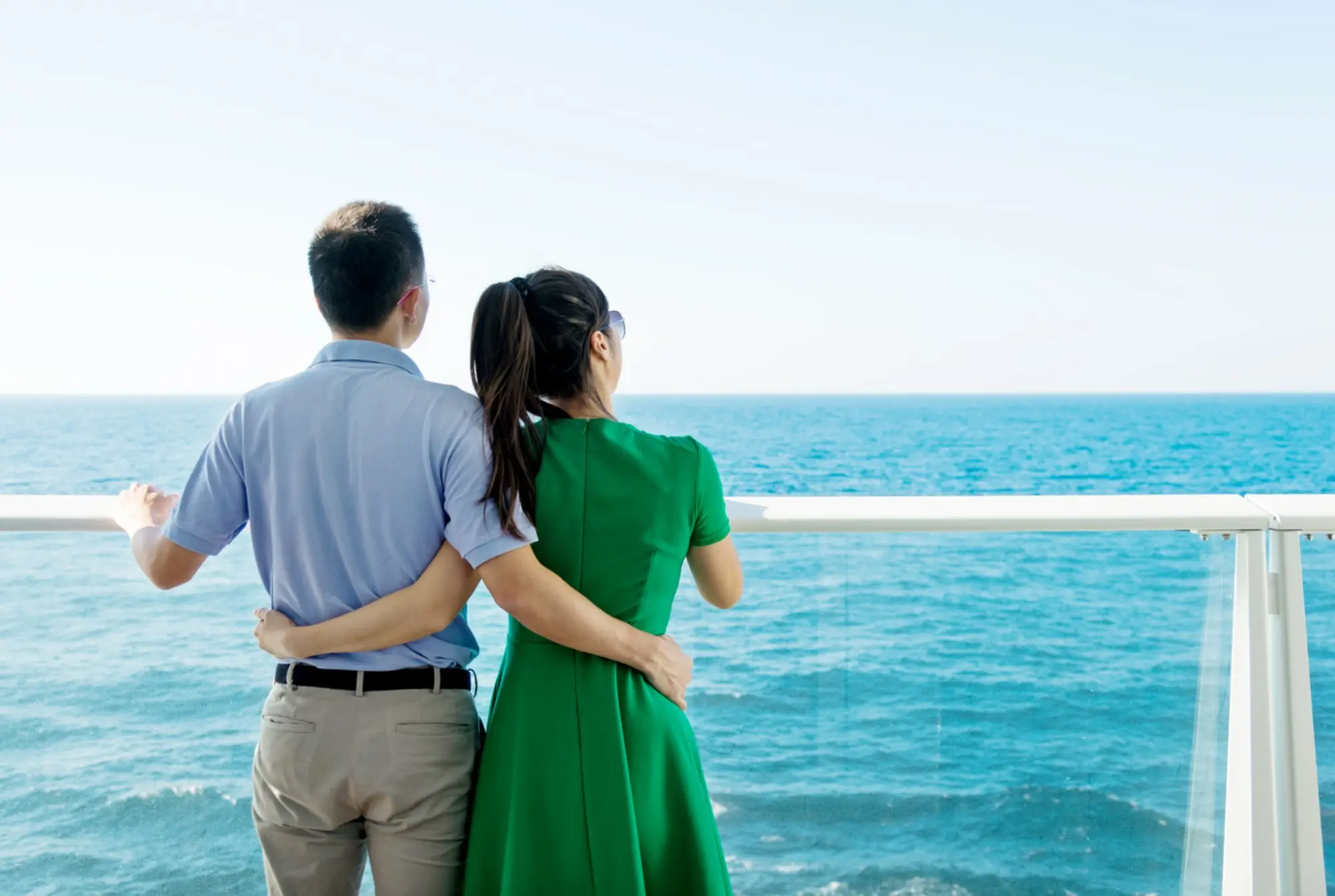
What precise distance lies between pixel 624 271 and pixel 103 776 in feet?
242

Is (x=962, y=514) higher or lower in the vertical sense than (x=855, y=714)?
higher

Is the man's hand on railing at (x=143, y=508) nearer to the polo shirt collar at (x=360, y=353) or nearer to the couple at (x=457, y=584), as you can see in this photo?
the couple at (x=457, y=584)

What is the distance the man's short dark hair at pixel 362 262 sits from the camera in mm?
1468

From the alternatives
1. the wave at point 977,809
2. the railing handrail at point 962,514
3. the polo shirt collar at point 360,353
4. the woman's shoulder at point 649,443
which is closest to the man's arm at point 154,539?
the railing handrail at point 962,514

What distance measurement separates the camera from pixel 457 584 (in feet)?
4.90

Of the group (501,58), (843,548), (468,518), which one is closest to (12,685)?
(468,518)

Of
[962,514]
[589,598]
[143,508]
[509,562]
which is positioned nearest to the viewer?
[509,562]

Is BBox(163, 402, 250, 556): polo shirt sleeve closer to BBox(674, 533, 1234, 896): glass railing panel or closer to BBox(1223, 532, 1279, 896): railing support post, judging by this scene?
BBox(674, 533, 1234, 896): glass railing panel

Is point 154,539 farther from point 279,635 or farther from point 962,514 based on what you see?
point 962,514

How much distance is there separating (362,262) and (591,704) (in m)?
0.69

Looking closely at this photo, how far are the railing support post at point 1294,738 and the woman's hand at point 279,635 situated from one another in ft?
5.67

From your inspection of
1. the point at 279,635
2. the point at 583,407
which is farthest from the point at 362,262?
the point at 279,635

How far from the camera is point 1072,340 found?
82.9 m

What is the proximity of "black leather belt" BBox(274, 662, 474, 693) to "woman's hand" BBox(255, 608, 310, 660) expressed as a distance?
1.5 inches
